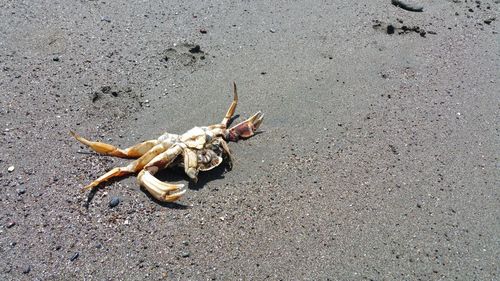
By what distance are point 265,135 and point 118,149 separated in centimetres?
144

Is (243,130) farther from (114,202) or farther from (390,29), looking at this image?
(390,29)

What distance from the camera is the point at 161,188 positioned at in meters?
3.88

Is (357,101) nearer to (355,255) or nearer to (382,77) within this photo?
(382,77)

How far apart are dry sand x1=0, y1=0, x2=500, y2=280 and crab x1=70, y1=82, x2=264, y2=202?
13 centimetres

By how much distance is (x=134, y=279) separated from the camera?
350 cm

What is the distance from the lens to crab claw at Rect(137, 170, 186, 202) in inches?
153

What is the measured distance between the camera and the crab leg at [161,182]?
3.88 meters

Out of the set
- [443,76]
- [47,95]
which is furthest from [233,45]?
[443,76]

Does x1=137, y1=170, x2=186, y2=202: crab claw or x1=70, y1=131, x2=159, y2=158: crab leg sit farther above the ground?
x1=70, y1=131, x2=159, y2=158: crab leg

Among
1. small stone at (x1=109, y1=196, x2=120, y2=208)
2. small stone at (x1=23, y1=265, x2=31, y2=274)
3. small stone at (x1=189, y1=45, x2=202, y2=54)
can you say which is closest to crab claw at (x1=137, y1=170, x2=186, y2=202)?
small stone at (x1=109, y1=196, x2=120, y2=208)

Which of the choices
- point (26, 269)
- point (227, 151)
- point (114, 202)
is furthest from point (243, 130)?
point (26, 269)

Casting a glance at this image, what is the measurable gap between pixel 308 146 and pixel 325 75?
125 centimetres

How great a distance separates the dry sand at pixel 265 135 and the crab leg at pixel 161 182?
13 cm

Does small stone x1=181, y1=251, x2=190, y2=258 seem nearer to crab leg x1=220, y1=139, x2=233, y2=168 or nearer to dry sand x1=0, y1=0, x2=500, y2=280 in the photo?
dry sand x1=0, y1=0, x2=500, y2=280
